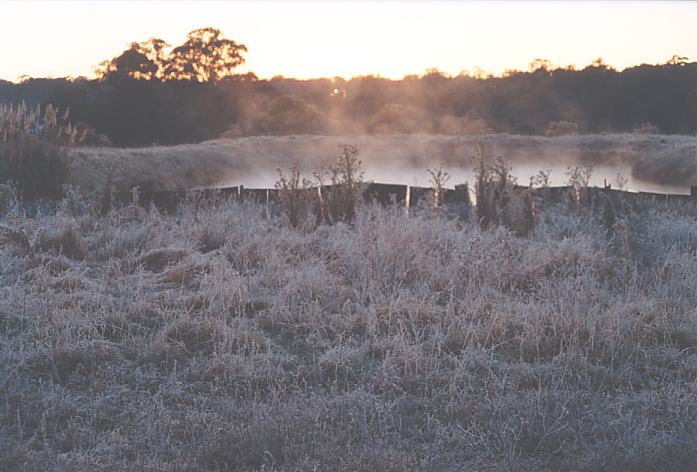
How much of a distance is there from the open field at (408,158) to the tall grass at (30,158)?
463 centimetres

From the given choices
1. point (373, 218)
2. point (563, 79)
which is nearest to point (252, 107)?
point (563, 79)

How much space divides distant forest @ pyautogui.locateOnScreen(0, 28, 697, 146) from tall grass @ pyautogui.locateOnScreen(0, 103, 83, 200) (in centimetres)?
1322

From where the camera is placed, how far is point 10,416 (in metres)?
3.43

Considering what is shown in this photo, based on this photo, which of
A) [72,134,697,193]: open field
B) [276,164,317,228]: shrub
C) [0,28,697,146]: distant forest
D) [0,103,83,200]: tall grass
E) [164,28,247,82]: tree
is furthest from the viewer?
[164,28,247,82]: tree

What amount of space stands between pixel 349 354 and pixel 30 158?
7311mm

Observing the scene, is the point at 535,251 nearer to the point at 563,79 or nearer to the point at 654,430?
the point at 654,430

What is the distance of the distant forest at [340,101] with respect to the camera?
3128 cm

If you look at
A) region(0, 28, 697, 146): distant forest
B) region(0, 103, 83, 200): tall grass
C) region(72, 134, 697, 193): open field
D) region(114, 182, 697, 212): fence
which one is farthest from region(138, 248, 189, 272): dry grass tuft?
region(0, 28, 697, 146): distant forest

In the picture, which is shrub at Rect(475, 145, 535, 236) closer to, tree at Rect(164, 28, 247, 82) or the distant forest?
the distant forest

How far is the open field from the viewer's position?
1830 centimetres

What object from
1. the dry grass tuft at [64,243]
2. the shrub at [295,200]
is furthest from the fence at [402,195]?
the dry grass tuft at [64,243]

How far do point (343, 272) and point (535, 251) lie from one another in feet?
5.24

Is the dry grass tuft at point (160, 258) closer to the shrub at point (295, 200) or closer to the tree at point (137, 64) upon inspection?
the shrub at point (295, 200)

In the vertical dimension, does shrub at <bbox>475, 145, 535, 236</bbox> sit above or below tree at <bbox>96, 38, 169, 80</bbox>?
below
